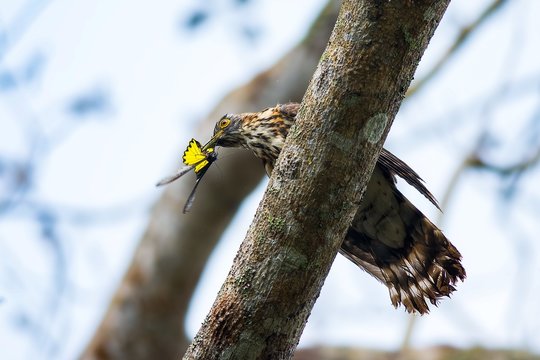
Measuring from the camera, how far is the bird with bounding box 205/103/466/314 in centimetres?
385

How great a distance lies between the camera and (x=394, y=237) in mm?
4078

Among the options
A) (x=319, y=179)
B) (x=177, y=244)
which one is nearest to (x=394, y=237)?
(x=319, y=179)

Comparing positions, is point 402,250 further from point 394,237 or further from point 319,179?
point 319,179

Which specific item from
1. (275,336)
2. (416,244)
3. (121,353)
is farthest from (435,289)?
(121,353)

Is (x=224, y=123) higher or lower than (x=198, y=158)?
higher

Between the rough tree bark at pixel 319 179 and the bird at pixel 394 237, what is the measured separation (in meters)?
1.24

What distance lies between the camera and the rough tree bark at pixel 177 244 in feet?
A: 20.1

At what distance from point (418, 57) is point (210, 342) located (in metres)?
1.09

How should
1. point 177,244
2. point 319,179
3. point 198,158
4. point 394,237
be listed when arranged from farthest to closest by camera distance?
point 177,244 → point 198,158 → point 394,237 → point 319,179

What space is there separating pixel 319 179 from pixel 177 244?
12.7 feet

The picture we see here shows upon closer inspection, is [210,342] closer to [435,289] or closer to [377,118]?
[377,118]

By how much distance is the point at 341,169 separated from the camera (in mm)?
2535

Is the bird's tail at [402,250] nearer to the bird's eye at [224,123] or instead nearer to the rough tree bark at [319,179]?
the bird's eye at [224,123]

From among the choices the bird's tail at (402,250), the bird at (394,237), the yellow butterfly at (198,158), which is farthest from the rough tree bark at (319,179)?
the yellow butterfly at (198,158)
